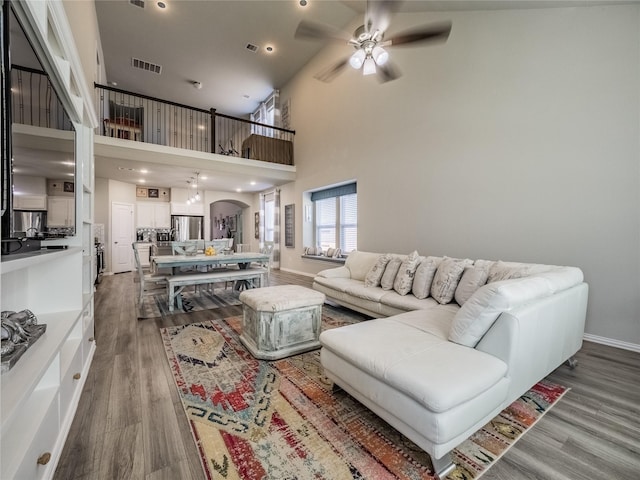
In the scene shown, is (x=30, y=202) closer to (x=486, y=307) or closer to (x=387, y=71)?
(x=486, y=307)

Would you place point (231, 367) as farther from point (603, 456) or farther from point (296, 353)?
point (603, 456)

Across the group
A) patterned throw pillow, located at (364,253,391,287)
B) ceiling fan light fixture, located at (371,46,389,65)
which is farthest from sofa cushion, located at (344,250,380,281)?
ceiling fan light fixture, located at (371,46,389,65)

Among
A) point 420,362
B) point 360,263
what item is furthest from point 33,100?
point 360,263

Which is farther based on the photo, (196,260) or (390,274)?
(196,260)

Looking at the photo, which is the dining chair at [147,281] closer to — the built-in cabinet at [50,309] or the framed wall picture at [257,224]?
the built-in cabinet at [50,309]

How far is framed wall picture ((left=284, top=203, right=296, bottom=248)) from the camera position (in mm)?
7676

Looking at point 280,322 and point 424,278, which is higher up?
point 424,278

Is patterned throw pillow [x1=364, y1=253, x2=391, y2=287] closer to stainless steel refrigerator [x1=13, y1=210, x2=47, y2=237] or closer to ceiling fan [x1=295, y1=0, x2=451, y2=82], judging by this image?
ceiling fan [x1=295, y1=0, x2=451, y2=82]

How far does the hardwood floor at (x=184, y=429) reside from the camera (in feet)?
4.47

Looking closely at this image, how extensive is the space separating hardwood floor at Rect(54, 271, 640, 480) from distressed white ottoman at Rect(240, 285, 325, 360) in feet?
2.51

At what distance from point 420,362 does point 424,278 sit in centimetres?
176

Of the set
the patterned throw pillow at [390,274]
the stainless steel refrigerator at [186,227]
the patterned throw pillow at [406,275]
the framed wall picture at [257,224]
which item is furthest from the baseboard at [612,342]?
the stainless steel refrigerator at [186,227]

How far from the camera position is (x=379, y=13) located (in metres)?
2.55

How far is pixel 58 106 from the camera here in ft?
5.76
